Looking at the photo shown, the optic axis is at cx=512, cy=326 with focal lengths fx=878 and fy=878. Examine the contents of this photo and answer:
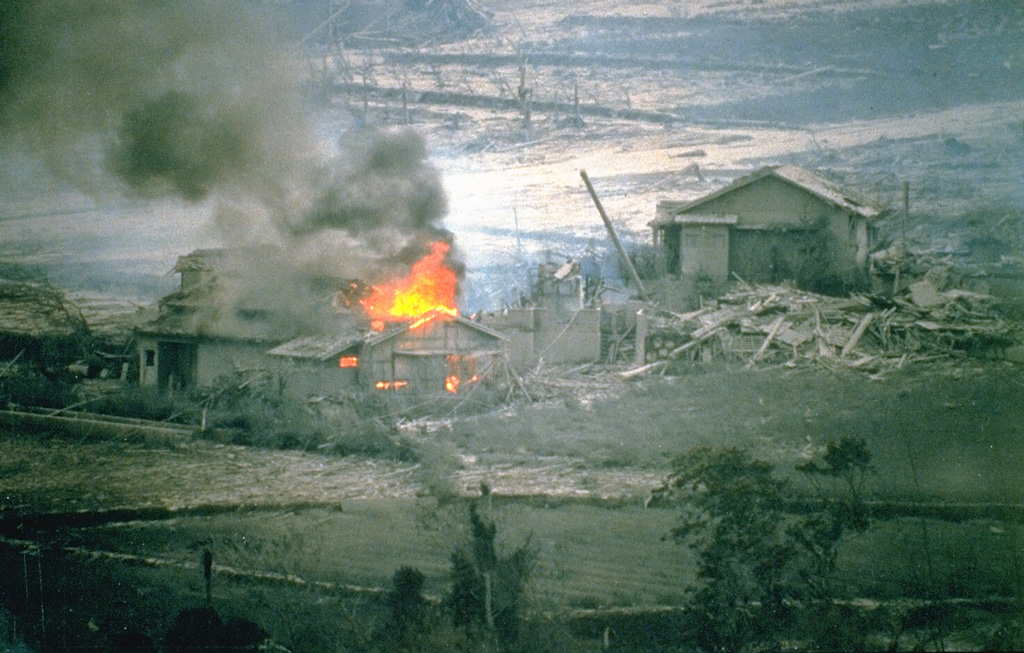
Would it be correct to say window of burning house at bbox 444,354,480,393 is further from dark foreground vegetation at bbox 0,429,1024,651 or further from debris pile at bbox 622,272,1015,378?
dark foreground vegetation at bbox 0,429,1024,651

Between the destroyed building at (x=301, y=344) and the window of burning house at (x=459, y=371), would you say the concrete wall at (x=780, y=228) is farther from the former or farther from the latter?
the window of burning house at (x=459, y=371)

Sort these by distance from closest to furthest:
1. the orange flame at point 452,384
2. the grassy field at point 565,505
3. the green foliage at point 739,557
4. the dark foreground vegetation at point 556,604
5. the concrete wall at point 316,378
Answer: the green foliage at point 739,557 < the dark foreground vegetation at point 556,604 < the grassy field at point 565,505 < the concrete wall at point 316,378 < the orange flame at point 452,384

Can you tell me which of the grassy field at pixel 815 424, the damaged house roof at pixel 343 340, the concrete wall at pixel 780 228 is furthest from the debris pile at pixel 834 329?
the damaged house roof at pixel 343 340

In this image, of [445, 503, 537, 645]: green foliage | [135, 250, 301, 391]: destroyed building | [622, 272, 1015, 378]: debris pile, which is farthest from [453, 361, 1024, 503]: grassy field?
[135, 250, 301, 391]: destroyed building

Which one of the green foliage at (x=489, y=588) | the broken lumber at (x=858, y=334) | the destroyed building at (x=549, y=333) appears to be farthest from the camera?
the destroyed building at (x=549, y=333)

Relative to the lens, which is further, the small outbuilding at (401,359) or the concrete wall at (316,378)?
the small outbuilding at (401,359)

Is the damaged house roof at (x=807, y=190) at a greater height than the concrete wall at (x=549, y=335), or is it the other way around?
the damaged house roof at (x=807, y=190)
